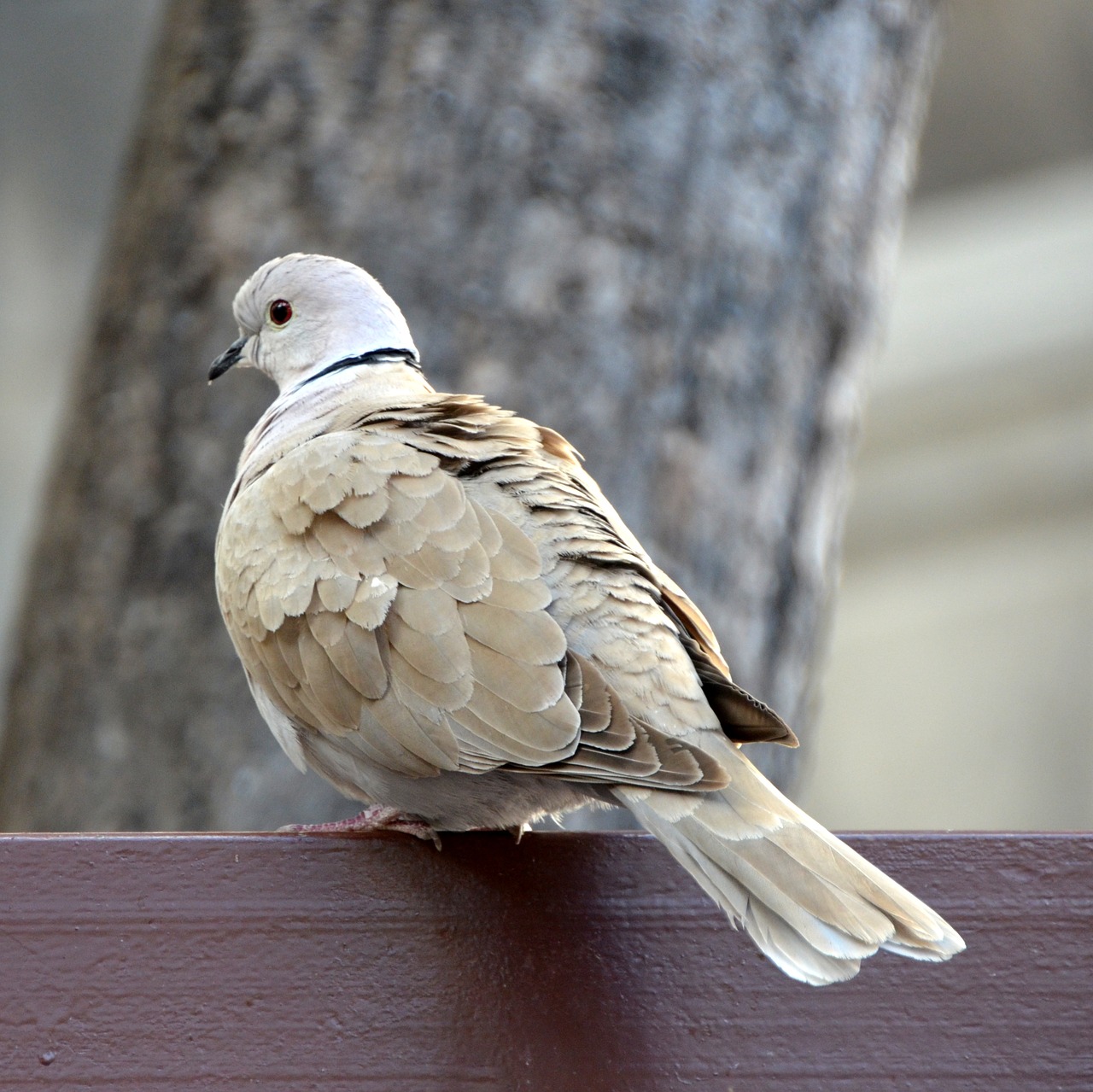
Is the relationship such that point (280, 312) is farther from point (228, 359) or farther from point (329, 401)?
point (329, 401)

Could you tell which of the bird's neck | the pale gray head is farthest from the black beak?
the bird's neck

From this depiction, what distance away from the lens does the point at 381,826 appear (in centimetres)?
196

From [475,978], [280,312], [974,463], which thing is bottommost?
[974,463]

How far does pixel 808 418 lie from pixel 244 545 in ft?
5.56

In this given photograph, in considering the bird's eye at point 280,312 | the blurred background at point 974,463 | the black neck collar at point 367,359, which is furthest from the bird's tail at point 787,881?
the blurred background at point 974,463

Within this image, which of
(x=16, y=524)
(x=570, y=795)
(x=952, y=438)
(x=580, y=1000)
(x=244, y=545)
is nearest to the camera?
(x=580, y=1000)

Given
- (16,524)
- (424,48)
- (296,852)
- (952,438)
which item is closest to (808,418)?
(424,48)

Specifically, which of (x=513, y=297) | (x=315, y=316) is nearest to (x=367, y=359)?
(x=315, y=316)

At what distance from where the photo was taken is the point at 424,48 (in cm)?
345

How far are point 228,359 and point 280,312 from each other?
153 mm

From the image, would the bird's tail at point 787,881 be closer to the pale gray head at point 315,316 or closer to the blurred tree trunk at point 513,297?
the pale gray head at point 315,316

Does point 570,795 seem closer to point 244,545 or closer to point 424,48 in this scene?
point 244,545

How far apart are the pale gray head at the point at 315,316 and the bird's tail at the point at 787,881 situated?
3.86ft

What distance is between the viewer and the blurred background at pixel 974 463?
7.74 meters
